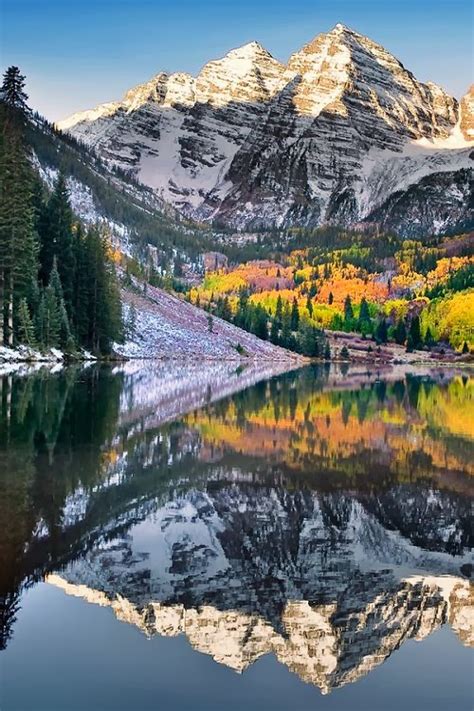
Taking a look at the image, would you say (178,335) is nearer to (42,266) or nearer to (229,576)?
(42,266)

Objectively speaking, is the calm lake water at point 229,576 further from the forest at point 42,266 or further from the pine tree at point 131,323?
the pine tree at point 131,323

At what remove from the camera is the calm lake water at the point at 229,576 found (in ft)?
29.5

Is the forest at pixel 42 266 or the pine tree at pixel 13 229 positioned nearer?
the pine tree at pixel 13 229

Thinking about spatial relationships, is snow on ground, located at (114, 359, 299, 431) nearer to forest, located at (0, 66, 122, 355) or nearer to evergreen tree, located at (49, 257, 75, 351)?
forest, located at (0, 66, 122, 355)

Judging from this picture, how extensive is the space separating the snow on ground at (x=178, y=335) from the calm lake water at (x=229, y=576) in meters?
83.2

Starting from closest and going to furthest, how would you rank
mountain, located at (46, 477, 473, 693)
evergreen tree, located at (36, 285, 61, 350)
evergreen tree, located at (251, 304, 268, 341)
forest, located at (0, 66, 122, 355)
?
mountain, located at (46, 477, 473, 693) → forest, located at (0, 66, 122, 355) → evergreen tree, located at (36, 285, 61, 350) → evergreen tree, located at (251, 304, 268, 341)

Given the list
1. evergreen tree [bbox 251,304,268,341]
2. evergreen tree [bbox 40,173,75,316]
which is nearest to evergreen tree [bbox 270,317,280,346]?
evergreen tree [bbox 251,304,268,341]

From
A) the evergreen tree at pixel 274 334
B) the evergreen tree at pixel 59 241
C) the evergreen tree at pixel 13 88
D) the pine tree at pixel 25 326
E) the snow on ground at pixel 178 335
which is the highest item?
the evergreen tree at pixel 13 88

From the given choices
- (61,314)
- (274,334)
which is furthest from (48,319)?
(274,334)

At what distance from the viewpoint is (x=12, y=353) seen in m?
65.4

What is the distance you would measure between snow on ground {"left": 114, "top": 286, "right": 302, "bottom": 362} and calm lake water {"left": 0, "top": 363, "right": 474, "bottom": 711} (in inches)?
3276

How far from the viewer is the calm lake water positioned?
898cm

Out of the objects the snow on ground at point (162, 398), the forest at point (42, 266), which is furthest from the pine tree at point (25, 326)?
the snow on ground at point (162, 398)

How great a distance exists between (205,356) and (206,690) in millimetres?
120043
